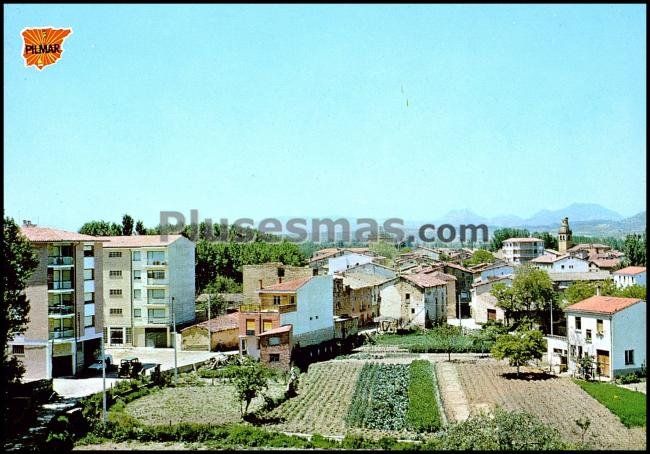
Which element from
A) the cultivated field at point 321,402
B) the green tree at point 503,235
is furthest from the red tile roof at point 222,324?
the green tree at point 503,235

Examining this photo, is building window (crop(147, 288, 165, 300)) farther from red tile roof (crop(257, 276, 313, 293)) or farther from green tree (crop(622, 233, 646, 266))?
green tree (crop(622, 233, 646, 266))

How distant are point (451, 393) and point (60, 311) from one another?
1721 centimetres

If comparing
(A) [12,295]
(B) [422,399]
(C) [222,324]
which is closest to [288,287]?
(C) [222,324]

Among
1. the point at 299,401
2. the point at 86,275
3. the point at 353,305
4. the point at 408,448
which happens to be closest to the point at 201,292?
the point at 353,305

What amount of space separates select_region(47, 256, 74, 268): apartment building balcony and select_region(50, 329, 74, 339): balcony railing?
2.89 metres

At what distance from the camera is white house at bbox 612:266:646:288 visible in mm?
39753

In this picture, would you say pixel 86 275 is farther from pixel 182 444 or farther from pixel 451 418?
pixel 451 418

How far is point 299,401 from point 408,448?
8.11 meters

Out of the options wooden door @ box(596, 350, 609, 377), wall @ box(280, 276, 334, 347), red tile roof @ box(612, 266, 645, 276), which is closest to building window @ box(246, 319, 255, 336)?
wall @ box(280, 276, 334, 347)

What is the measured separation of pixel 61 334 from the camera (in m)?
28.7

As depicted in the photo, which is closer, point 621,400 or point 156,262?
point 621,400

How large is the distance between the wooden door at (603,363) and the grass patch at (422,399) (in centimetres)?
678

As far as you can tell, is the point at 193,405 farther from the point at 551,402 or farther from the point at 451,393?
the point at 551,402

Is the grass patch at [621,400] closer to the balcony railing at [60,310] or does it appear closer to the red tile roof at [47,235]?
the balcony railing at [60,310]
